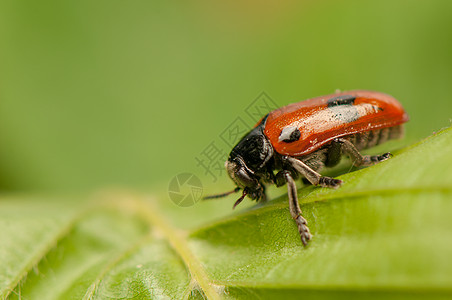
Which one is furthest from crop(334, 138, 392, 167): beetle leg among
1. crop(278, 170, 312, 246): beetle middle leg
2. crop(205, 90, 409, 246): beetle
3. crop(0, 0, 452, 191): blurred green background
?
crop(0, 0, 452, 191): blurred green background

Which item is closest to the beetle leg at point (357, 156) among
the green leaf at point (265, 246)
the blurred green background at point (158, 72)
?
the green leaf at point (265, 246)

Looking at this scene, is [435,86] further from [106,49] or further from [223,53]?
[106,49]

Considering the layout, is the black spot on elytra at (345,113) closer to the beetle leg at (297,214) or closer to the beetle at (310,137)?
the beetle at (310,137)

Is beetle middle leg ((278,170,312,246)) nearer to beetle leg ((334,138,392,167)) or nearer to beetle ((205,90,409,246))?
beetle ((205,90,409,246))

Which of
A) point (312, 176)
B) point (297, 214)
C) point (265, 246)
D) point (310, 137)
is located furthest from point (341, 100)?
point (265, 246)

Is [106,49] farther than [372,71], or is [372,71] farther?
[106,49]

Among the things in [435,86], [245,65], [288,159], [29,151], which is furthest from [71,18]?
[435,86]
